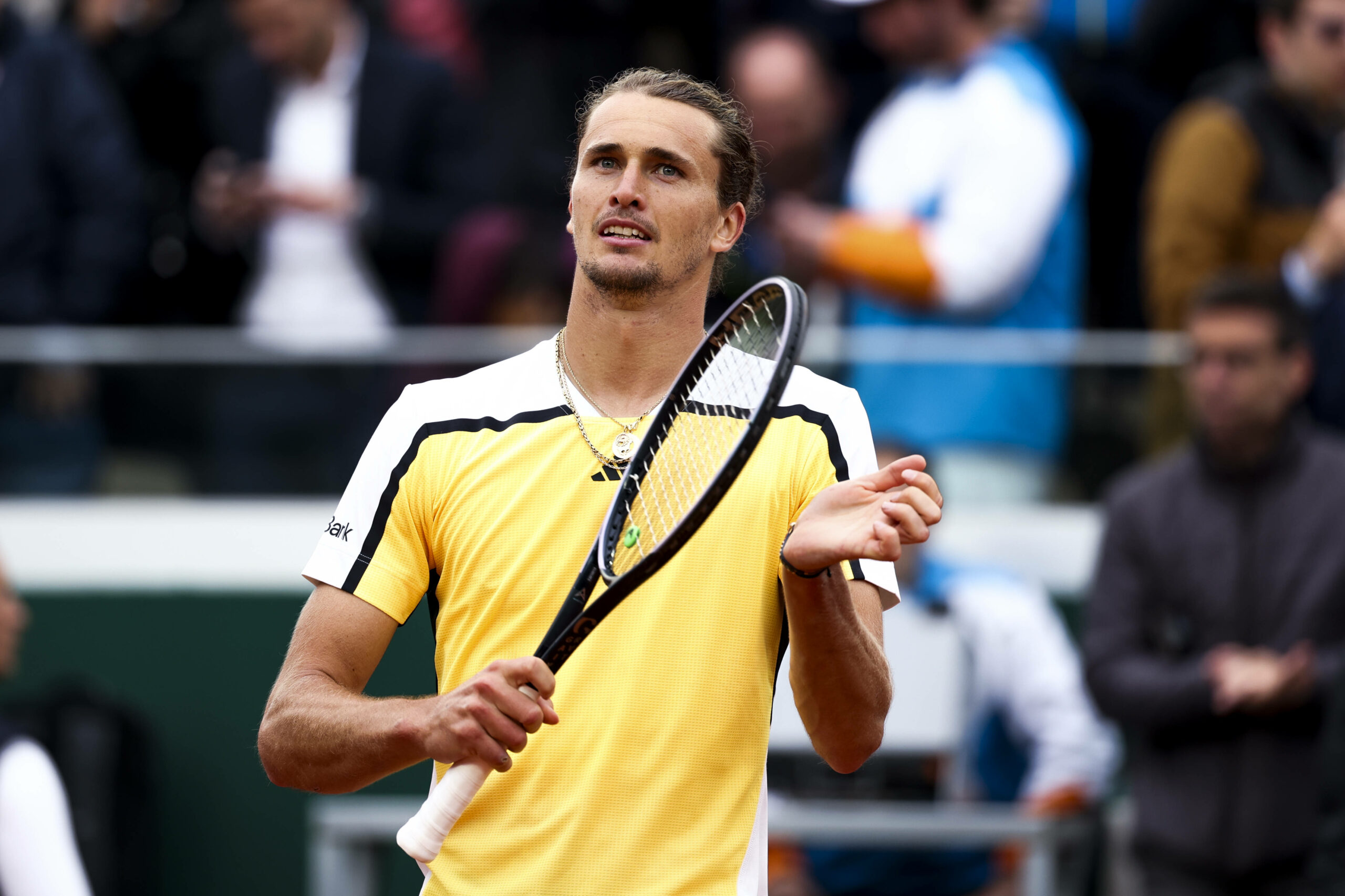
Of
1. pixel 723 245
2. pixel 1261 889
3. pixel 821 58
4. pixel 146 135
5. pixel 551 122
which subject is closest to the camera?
pixel 723 245

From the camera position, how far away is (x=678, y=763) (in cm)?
272

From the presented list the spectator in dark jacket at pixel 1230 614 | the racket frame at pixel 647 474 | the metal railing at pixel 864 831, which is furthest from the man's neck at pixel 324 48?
the racket frame at pixel 647 474

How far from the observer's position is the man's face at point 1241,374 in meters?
5.45

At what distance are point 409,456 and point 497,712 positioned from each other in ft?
1.93

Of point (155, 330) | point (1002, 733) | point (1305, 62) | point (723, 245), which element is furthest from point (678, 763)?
point (155, 330)

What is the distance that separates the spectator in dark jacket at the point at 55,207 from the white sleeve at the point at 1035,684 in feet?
9.99

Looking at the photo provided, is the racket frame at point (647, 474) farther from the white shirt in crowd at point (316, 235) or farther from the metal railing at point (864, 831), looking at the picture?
the white shirt in crowd at point (316, 235)

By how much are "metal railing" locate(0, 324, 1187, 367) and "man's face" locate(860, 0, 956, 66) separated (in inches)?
33.5

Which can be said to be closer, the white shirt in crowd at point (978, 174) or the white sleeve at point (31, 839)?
the white sleeve at point (31, 839)

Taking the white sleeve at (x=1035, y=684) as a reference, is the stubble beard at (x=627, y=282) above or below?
above

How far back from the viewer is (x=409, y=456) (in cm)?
289

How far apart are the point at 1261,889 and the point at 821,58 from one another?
9.85 feet

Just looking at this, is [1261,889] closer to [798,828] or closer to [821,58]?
[798,828]

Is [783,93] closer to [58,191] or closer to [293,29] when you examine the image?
[293,29]
